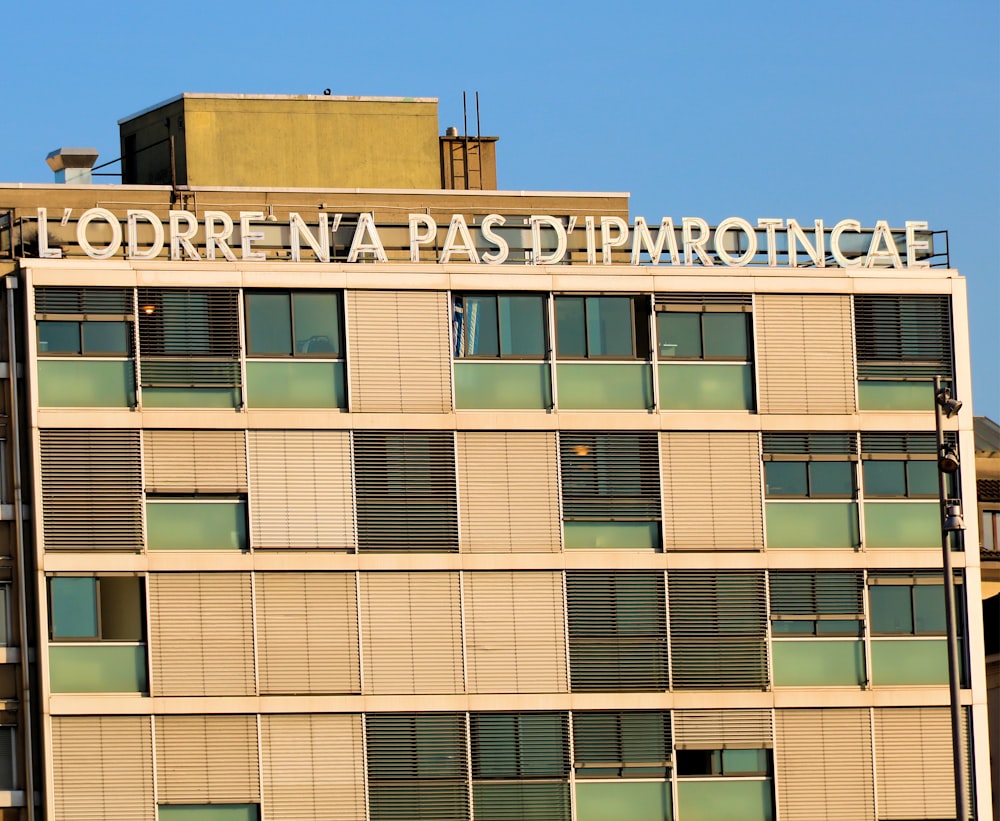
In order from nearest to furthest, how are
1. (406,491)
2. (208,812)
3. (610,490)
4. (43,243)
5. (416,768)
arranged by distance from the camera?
(208,812), (416,768), (43,243), (406,491), (610,490)

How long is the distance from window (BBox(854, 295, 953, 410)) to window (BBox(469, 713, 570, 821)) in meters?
11.2

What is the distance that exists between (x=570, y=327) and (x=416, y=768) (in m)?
10.9

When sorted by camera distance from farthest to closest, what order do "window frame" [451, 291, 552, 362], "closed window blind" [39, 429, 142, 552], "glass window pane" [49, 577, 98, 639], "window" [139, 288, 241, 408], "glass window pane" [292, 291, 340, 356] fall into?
"window frame" [451, 291, 552, 362]
"glass window pane" [292, 291, 340, 356]
"window" [139, 288, 241, 408]
"closed window blind" [39, 429, 142, 552]
"glass window pane" [49, 577, 98, 639]

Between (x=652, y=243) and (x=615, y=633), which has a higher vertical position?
(x=652, y=243)

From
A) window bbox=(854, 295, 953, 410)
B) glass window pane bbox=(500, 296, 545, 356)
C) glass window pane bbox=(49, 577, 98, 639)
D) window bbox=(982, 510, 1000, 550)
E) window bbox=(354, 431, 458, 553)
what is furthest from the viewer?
window bbox=(982, 510, 1000, 550)

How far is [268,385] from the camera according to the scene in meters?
54.8

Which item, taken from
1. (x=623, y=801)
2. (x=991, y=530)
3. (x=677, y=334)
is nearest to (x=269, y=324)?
(x=677, y=334)

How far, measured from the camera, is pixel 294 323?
55.2 m

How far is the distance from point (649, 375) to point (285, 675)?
11089mm

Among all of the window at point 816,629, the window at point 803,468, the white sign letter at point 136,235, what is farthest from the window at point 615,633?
the white sign letter at point 136,235

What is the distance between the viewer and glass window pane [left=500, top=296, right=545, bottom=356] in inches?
2208

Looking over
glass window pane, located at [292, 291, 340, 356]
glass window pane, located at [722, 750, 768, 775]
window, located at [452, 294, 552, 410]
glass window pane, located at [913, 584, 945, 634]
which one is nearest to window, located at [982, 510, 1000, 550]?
glass window pane, located at [913, 584, 945, 634]

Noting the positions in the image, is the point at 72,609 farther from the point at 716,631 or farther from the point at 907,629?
the point at 907,629

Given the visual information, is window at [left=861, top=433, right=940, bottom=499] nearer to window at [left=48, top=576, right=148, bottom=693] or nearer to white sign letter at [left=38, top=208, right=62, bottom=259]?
window at [left=48, top=576, right=148, bottom=693]
